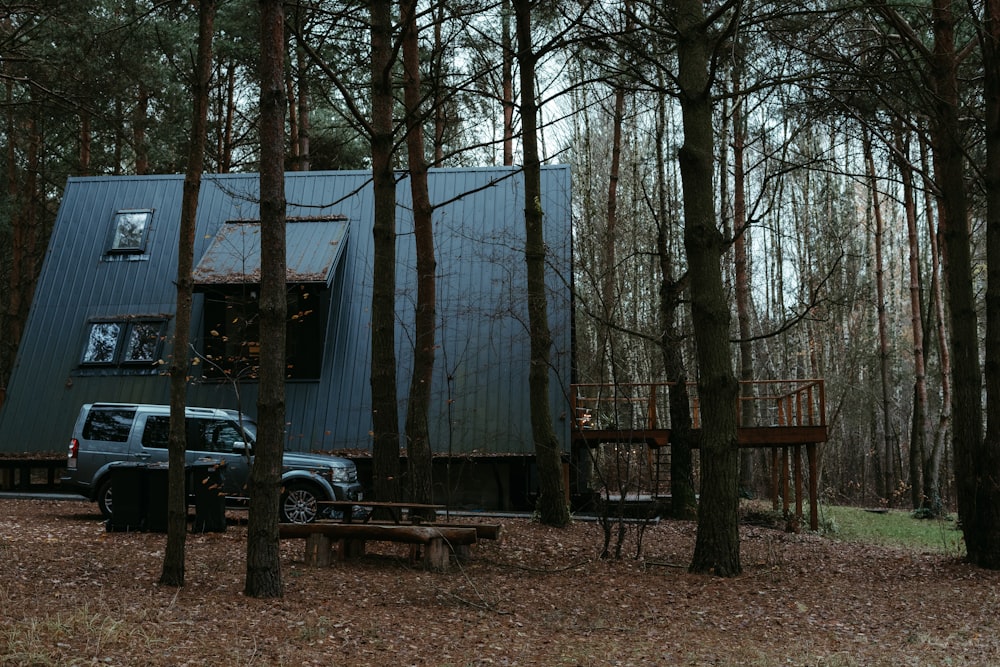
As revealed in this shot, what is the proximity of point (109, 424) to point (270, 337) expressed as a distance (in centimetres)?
830

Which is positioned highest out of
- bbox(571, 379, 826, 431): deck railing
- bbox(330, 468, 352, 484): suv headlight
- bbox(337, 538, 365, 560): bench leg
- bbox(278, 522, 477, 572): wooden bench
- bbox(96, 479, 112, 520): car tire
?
bbox(571, 379, 826, 431): deck railing

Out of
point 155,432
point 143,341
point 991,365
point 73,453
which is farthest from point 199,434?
point 991,365

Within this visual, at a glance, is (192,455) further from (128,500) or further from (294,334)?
(294,334)

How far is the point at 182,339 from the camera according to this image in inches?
352

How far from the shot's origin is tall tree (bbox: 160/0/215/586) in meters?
8.73

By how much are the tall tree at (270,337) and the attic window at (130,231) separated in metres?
13.4

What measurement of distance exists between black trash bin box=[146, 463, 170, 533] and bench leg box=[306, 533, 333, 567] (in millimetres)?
2947

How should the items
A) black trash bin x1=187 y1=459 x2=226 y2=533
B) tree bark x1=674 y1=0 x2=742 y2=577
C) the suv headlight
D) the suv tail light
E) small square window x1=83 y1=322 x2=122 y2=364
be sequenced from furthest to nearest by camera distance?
1. small square window x1=83 y1=322 x2=122 y2=364
2. the suv tail light
3. the suv headlight
4. black trash bin x1=187 y1=459 x2=226 y2=533
5. tree bark x1=674 y1=0 x2=742 y2=577

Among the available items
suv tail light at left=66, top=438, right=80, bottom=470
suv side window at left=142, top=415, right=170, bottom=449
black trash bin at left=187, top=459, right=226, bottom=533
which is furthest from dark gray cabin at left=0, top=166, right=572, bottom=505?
black trash bin at left=187, top=459, right=226, bottom=533

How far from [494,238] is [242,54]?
30.6 feet

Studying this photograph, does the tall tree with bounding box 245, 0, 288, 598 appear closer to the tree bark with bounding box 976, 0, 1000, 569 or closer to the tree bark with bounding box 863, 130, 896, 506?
the tree bark with bounding box 976, 0, 1000, 569

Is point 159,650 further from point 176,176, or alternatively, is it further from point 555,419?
point 176,176

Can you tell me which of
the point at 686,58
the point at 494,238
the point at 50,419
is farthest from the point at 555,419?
the point at 50,419

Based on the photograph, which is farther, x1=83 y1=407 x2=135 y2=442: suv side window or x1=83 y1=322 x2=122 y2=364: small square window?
x1=83 y1=322 x2=122 y2=364: small square window
